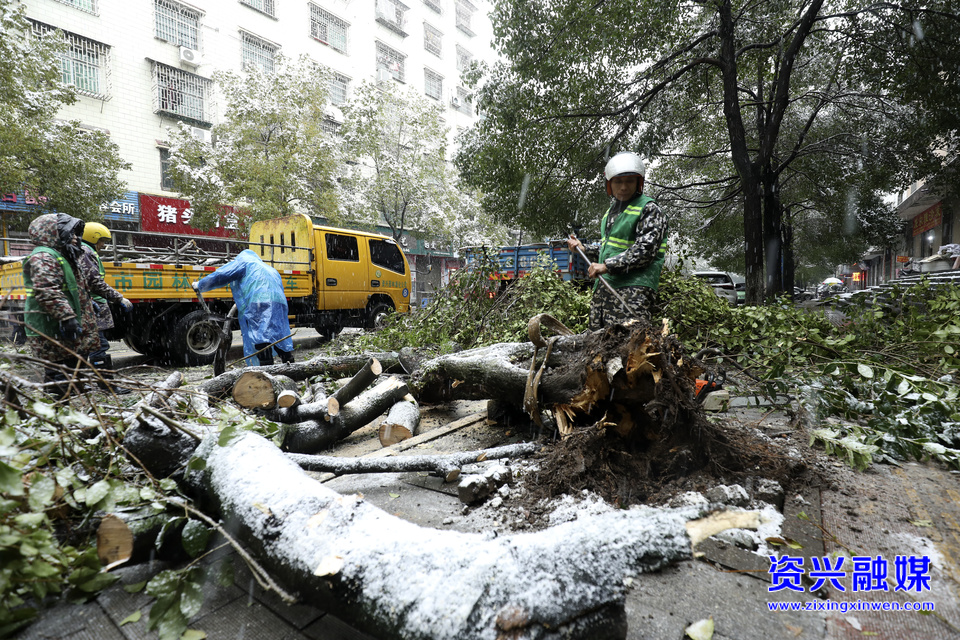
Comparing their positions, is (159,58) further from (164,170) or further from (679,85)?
(679,85)

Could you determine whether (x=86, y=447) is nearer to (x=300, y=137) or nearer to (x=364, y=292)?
(x=364, y=292)

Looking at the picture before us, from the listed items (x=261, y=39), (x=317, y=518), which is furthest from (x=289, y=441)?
(x=261, y=39)

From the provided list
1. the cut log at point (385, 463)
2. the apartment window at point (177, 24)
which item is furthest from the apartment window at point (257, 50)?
the cut log at point (385, 463)

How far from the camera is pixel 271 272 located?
5.46 m

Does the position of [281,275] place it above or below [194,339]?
above

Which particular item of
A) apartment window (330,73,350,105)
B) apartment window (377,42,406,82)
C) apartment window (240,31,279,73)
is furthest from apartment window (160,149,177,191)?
apartment window (377,42,406,82)

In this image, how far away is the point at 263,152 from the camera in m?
15.7

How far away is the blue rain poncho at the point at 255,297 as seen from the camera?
526cm

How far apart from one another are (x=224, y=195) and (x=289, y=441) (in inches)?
557

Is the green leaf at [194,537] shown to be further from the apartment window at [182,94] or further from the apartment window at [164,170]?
the apartment window at [182,94]

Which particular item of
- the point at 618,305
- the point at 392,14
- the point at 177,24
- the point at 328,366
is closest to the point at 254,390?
the point at 328,366

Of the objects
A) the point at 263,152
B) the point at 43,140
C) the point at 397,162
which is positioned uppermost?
the point at 397,162

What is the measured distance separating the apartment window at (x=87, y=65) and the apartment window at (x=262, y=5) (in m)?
6.35

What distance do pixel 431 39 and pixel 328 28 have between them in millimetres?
9792
